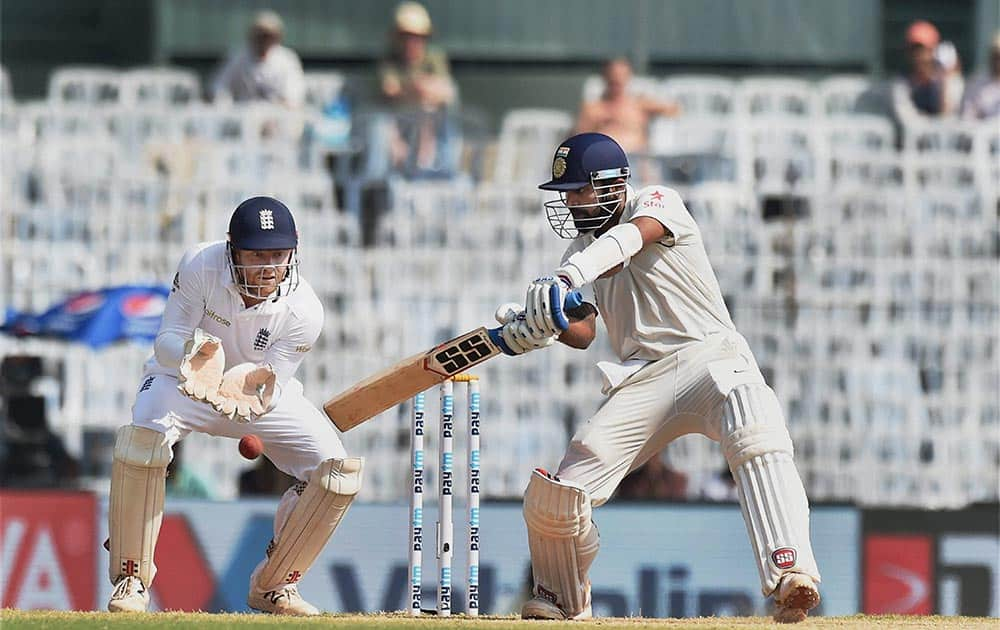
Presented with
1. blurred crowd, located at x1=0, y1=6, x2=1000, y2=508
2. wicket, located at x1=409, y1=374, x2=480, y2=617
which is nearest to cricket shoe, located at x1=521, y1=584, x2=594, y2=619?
wicket, located at x1=409, y1=374, x2=480, y2=617

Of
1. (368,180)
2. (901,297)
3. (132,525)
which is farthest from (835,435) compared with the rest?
(132,525)

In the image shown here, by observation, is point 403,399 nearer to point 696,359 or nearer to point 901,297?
point 696,359

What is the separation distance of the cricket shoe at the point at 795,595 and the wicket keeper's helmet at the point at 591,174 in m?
1.31

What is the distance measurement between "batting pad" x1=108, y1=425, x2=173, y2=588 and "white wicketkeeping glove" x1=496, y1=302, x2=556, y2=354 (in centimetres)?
122

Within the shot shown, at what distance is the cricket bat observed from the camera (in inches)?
241

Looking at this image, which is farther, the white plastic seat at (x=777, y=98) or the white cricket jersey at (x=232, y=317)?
the white plastic seat at (x=777, y=98)

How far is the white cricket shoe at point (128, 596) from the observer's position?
6.25m

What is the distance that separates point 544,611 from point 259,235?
152 cm

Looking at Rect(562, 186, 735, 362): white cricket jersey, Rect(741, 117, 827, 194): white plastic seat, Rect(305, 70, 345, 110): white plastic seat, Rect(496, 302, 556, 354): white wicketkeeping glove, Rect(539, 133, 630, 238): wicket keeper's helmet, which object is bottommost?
Rect(496, 302, 556, 354): white wicketkeeping glove

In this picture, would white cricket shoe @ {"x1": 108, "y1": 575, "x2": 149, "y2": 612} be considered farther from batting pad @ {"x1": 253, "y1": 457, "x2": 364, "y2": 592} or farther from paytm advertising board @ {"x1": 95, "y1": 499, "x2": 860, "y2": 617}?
paytm advertising board @ {"x1": 95, "y1": 499, "x2": 860, "y2": 617}

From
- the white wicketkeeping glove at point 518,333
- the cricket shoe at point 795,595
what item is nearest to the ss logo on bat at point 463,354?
the white wicketkeeping glove at point 518,333

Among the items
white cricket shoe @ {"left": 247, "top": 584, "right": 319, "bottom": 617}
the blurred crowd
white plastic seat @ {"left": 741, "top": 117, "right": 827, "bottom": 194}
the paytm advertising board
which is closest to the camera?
white cricket shoe @ {"left": 247, "top": 584, "right": 319, "bottom": 617}

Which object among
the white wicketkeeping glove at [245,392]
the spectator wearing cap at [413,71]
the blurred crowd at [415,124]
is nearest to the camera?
the white wicketkeeping glove at [245,392]

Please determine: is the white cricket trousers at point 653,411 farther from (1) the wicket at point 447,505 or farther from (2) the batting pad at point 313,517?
(2) the batting pad at point 313,517
